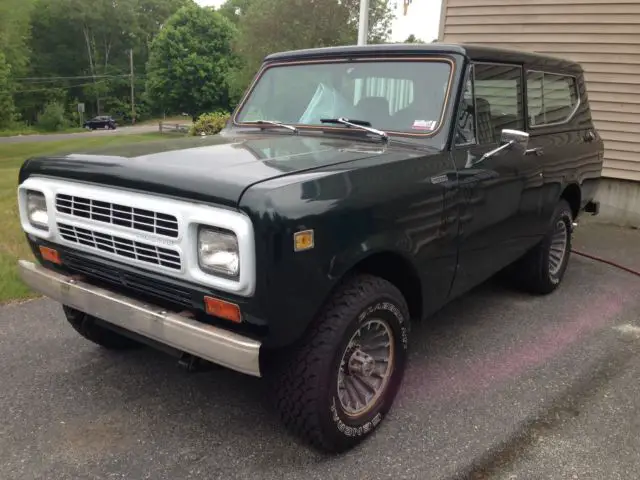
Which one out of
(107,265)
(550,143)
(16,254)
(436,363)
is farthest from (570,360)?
(16,254)

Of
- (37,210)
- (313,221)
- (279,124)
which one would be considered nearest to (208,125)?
(279,124)

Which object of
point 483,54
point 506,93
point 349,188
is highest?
point 483,54

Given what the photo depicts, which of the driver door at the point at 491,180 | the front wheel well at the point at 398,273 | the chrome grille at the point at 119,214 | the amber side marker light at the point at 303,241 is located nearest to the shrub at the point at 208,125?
the driver door at the point at 491,180

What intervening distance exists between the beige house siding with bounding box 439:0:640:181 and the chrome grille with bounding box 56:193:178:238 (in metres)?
7.22

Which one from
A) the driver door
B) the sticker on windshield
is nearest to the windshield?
the sticker on windshield

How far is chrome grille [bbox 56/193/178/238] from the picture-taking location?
236 cm

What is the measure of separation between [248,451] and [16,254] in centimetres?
375

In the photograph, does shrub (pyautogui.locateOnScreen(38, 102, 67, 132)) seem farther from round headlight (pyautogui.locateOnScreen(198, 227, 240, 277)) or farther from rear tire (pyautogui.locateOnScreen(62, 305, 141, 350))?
round headlight (pyautogui.locateOnScreen(198, 227, 240, 277))

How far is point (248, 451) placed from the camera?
106 inches

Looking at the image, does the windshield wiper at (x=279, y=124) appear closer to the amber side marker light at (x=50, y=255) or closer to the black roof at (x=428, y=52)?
the black roof at (x=428, y=52)

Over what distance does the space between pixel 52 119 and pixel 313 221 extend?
65.5m

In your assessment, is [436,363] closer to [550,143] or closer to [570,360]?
[570,360]

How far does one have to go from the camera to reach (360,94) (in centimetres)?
356

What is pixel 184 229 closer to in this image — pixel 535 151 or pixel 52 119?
pixel 535 151
